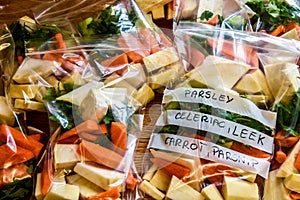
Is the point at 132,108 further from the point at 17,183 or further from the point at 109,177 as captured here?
the point at 17,183

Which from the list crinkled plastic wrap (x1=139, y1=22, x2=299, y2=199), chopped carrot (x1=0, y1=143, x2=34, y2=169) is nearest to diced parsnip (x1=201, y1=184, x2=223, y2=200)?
crinkled plastic wrap (x1=139, y1=22, x2=299, y2=199)

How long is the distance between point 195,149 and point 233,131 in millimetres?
94

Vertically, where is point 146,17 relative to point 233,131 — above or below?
above

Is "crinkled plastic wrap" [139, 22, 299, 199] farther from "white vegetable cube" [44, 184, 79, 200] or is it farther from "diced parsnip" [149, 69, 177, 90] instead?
"white vegetable cube" [44, 184, 79, 200]

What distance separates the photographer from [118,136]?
1.19 meters

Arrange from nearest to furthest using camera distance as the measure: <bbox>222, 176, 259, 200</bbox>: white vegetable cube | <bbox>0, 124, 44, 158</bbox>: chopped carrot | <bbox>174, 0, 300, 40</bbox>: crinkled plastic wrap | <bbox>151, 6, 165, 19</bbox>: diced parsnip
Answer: <bbox>222, 176, 259, 200</bbox>: white vegetable cube
<bbox>0, 124, 44, 158</bbox>: chopped carrot
<bbox>174, 0, 300, 40</bbox>: crinkled plastic wrap
<bbox>151, 6, 165, 19</bbox>: diced parsnip

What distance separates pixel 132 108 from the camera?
1.26m

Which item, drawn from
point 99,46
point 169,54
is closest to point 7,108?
point 99,46

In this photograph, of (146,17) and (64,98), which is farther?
(146,17)

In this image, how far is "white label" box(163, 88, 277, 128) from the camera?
3.89 ft

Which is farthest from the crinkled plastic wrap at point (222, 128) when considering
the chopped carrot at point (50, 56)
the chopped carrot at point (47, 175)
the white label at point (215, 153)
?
the chopped carrot at point (50, 56)

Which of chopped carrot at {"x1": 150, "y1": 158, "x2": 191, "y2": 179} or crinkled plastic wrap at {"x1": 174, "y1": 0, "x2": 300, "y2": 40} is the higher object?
crinkled plastic wrap at {"x1": 174, "y1": 0, "x2": 300, "y2": 40}

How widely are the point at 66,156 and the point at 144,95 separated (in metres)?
0.26

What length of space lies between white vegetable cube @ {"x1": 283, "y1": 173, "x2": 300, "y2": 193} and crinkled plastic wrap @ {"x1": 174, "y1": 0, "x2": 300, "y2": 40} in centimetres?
42
